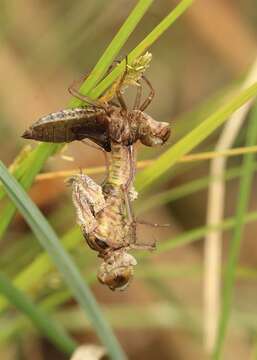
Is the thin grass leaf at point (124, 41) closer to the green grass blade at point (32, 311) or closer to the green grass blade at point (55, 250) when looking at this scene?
the green grass blade at point (55, 250)

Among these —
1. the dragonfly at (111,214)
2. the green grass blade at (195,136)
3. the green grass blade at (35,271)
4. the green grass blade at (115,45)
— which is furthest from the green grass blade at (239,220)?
the green grass blade at (115,45)

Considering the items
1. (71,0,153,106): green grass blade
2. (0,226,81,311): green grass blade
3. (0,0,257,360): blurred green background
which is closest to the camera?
(71,0,153,106): green grass blade

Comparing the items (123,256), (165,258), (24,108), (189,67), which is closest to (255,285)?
(165,258)

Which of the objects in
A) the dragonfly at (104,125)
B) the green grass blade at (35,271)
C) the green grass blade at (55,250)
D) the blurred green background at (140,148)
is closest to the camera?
the green grass blade at (55,250)

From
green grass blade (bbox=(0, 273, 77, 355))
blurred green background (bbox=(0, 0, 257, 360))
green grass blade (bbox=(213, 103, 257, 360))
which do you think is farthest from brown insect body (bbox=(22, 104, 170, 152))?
blurred green background (bbox=(0, 0, 257, 360))

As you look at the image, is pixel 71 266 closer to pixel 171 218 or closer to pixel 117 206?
pixel 117 206

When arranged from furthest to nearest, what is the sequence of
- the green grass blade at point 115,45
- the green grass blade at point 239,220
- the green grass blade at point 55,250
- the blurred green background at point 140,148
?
1. the blurred green background at point 140,148
2. the green grass blade at point 239,220
3. the green grass blade at point 55,250
4. the green grass blade at point 115,45

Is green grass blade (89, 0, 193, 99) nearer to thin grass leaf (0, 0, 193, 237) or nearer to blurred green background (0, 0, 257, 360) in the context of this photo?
thin grass leaf (0, 0, 193, 237)
